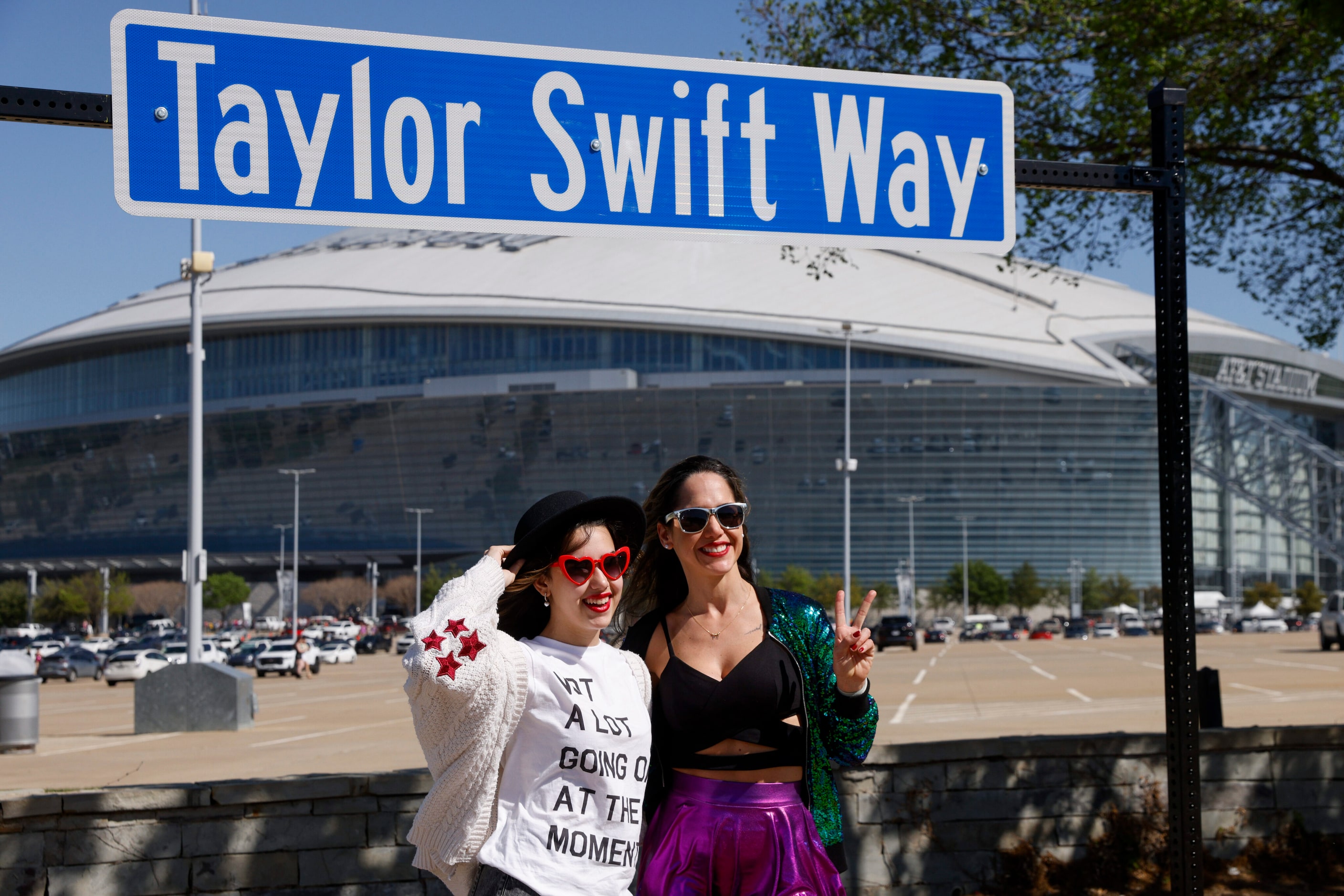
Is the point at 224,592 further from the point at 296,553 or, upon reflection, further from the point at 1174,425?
the point at 1174,425

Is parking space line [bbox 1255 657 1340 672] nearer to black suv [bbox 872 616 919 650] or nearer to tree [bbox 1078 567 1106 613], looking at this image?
black suv [bbox 872 616 919 650]

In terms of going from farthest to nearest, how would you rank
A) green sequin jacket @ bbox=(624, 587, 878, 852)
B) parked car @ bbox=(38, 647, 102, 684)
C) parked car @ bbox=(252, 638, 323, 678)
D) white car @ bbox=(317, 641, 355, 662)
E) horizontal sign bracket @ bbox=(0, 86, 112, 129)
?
white car @ bbox=(317, 641, 355, 662) < parked car @ bbox=(38, 647, 102, 684) < parked car @ bbox=(252, 638, 323, 678) < horizontal sign bracket @ bbox=(0, 86, 112, 129) < green sequin jacket @ bbox=(624, 587, 878, 852)

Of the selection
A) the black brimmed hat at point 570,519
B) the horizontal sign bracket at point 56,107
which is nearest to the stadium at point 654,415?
the horizontal sign bracket at point 56,107

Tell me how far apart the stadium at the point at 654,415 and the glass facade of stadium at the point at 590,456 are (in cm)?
21

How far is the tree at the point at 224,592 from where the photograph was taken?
328ft

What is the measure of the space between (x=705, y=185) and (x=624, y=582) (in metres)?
1.27

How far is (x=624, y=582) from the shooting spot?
393 centimetres

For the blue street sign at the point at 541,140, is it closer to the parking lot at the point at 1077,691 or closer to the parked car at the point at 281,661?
the parking lot at the point at 1077,691

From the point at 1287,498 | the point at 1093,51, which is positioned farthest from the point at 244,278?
the point at 1093,51

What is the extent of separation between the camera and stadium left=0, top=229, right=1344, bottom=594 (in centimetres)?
9900

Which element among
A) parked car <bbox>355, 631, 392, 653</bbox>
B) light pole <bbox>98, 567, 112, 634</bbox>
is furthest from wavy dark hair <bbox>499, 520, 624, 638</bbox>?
light pole <bbox>98, 567, 112, 634</bbox>

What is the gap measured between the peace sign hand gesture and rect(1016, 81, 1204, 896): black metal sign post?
1342mm

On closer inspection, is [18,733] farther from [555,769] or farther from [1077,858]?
[555,769]

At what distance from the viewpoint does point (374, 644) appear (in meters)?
74.6
